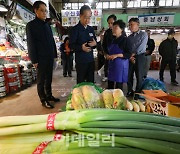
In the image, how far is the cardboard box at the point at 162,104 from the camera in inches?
49.0

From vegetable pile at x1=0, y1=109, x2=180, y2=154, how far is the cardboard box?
0.60m

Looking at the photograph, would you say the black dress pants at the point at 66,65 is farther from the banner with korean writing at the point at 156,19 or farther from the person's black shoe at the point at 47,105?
the banner with korean writing at the point at 156,19

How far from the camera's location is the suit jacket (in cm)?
301

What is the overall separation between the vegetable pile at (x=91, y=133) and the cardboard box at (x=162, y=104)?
604mm

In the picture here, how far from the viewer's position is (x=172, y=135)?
593 millimetres

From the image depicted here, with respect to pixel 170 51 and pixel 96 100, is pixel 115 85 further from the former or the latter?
pixel 170 51

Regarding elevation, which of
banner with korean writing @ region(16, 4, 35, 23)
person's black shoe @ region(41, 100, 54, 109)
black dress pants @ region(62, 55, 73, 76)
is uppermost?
banner with korean writing @ region(16, 4, 35, 23)

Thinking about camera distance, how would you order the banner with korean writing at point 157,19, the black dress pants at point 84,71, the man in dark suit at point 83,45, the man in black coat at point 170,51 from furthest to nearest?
the banner with korean writing at point 157,19, the man in black coat at point 170,51, the black dress pants at point 84,71, the man in dark suit at point 83,45

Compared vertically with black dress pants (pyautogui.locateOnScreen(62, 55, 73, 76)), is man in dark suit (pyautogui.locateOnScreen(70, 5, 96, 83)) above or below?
above

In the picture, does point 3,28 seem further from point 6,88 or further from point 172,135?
point 172,135

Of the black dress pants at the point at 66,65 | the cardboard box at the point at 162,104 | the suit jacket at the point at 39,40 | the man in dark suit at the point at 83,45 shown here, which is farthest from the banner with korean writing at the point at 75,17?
the cardboard box at the point at 162,104

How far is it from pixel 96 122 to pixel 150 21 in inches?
452

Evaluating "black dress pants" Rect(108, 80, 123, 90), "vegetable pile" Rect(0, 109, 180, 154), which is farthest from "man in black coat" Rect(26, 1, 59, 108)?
"vegetable pile" Rect(0, 109, 180, 154)

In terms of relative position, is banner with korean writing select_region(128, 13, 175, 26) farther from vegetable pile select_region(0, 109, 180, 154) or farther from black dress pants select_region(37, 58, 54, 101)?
vegetable pile select_region(0, 109, 180, 154)
